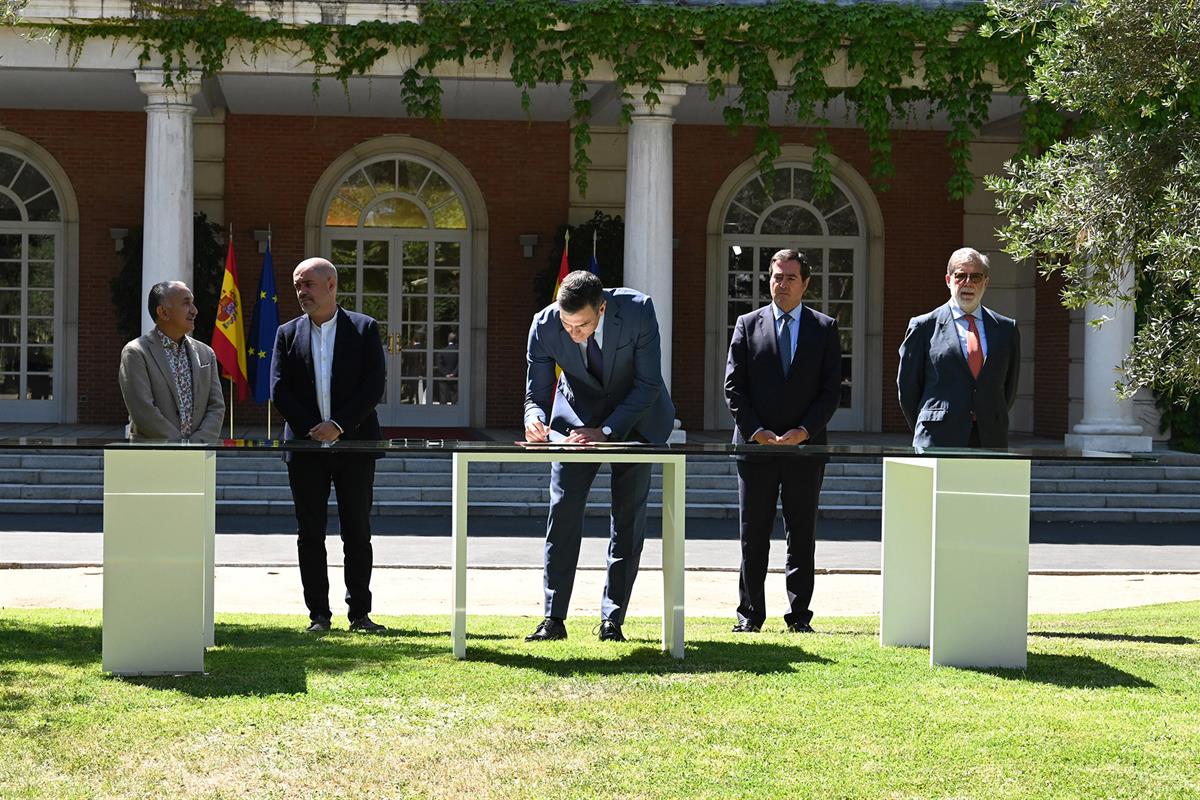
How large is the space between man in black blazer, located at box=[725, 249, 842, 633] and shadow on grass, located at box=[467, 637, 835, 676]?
0.93 metres

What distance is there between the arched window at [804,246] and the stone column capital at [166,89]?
7411 mm

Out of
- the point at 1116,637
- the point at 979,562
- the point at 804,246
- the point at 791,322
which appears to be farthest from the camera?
the point at 804,246

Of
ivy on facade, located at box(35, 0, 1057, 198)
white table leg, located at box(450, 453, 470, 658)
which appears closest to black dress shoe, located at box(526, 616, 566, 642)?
white table leg, located at box(450, 453, 470, 658)

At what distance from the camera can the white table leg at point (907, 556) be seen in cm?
626

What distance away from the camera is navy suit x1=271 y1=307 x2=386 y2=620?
6988 millimetres

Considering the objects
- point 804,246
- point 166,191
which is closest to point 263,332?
point 166,191

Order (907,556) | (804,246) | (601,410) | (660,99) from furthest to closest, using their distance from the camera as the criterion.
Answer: (804,246) → (660,99) → (601,410) → (907,556)

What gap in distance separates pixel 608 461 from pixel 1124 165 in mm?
2734

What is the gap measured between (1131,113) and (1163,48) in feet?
1.19

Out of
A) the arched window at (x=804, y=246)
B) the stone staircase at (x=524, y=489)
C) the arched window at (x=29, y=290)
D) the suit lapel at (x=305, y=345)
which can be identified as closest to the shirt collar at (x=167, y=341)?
the suit lapel at (x=305, y=345)

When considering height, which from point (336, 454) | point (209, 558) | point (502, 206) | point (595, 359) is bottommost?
point (209, 558)

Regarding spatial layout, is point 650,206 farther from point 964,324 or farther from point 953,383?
point 953,383

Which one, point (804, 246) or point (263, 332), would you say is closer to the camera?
point (263, 332)

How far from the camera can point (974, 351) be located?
700cm
